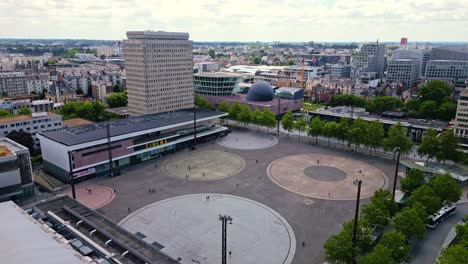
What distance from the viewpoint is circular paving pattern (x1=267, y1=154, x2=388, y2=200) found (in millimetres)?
66812

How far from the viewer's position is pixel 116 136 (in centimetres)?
7719

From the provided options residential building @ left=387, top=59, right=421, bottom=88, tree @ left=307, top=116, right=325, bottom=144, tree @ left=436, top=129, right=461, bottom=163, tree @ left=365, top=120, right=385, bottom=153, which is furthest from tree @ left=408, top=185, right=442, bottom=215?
residential building @ left=387, top=59, right=421, bottom=88

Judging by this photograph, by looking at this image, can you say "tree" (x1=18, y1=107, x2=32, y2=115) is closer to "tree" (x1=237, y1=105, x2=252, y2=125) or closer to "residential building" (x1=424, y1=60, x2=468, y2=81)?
"tree" (x1=237, y1=105, x2=252, y2=125)

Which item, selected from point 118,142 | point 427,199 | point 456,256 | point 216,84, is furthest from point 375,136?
point 216,84

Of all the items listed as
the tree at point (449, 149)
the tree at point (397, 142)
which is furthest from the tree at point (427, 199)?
the tree at point (397, 142)

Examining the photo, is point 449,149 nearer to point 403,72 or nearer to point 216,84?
point 216,84

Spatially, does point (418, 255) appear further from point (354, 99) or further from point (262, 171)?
point (354, 99)

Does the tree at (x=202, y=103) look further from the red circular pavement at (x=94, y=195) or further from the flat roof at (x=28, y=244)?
the flat roof at (x=28, y=244)

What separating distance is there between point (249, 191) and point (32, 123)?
69.5 m

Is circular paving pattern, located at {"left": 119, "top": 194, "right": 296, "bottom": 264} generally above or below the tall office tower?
below

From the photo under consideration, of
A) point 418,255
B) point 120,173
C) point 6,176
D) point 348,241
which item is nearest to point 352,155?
point 418,255

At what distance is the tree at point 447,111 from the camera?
392 feet

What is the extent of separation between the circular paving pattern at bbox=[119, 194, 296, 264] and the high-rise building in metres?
68.0

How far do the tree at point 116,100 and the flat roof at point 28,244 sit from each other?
112 metres
